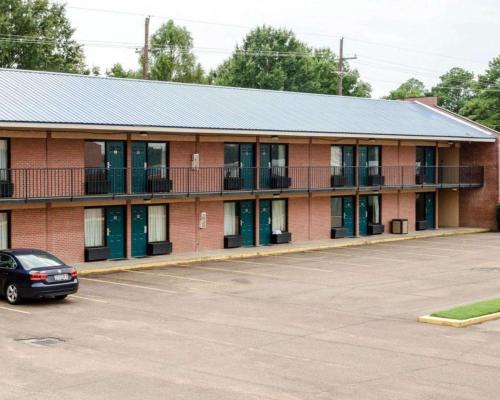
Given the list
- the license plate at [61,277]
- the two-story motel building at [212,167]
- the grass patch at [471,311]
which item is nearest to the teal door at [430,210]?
the two-story motel building at [212,167]

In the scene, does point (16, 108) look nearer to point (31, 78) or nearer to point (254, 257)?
point (31, 78)

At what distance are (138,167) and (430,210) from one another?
68.2 feet

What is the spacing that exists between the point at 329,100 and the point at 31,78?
1840 centimetres

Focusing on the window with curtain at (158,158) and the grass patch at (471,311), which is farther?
the window with curtain at (158,158)

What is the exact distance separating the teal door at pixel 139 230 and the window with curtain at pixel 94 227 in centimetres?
154

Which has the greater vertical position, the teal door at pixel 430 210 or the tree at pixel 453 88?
the tree at pixel 453 88

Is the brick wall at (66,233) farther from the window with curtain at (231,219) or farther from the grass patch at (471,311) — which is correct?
the grass patch at (471,311)

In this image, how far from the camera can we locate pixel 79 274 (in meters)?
28.0

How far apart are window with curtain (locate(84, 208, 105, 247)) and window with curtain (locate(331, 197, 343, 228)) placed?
13.7 metres

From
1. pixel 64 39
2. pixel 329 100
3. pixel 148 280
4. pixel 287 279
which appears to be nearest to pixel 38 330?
pixel 148 280

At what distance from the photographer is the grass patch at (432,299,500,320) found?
1962cm

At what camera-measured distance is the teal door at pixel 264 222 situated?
37.9 metres

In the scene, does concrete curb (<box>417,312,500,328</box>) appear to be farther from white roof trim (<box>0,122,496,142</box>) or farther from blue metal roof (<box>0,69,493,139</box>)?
blue metal roof (<box>0,69,493,139</box>)

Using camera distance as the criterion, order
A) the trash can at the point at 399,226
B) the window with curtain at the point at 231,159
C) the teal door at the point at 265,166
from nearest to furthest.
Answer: the window with curtain at the point at 231,159 → the teal door at the point at 265,166 → the trash can at the point at 399,226
